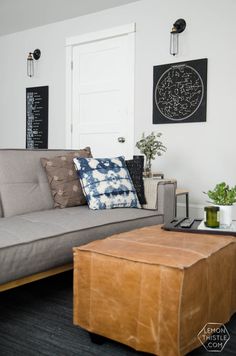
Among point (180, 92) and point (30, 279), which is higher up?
point (180, 92)

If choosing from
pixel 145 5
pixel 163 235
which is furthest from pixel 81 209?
pixel 145 5

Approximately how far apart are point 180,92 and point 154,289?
302cm

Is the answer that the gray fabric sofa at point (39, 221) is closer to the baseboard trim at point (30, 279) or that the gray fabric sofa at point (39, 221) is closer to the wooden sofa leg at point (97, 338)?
the baseboard trim at point (30, 279)

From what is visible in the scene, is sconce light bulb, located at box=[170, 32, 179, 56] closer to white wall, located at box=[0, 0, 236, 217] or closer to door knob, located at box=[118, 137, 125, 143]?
white wall, located at box=[0, 0, 236, 217]

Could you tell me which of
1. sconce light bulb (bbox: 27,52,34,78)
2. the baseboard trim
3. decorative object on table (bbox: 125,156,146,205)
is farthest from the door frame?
the baseboard trim

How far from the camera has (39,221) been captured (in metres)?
2.08

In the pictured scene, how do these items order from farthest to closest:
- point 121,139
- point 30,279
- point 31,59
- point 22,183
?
point 31,59, point 121,139, point 22,183, point 30,279

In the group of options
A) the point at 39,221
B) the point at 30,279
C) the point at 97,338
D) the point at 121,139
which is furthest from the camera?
the point at 121,139

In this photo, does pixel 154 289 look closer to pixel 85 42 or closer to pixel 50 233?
pixel 50 233

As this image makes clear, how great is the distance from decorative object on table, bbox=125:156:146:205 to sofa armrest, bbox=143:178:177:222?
0.03 metres

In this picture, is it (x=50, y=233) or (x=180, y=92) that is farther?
(x=180, y=92)

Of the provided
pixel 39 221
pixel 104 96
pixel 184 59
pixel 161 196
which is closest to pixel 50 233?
pixel 39 221

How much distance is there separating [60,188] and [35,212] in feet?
0.84

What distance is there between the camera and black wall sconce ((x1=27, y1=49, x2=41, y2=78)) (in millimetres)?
5250
